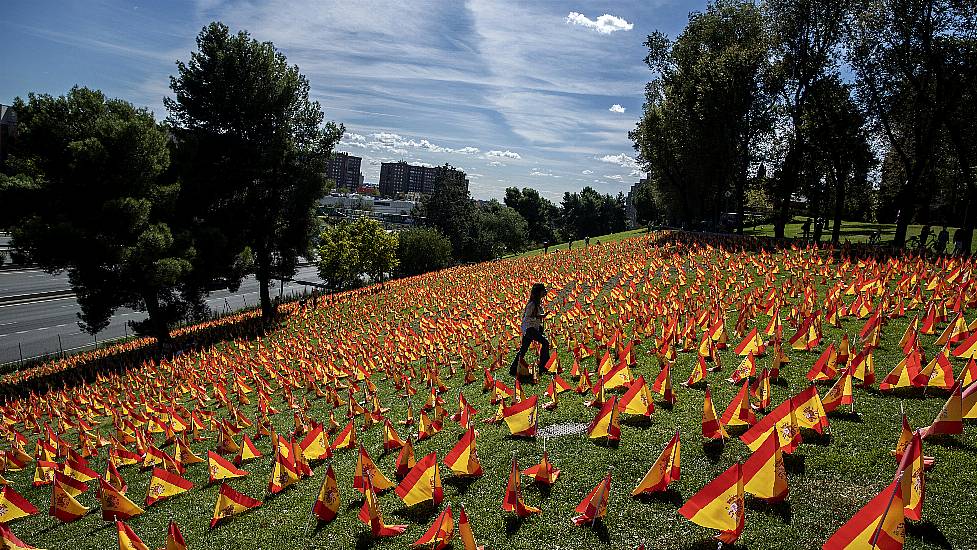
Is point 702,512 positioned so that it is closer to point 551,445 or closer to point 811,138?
point 551,445

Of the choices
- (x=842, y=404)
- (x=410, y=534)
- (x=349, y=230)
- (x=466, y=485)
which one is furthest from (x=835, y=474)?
(x=349, y=230)

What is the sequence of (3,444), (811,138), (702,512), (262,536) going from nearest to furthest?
(702,512), (262,536), (3,444), (811,138)

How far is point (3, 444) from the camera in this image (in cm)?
1320

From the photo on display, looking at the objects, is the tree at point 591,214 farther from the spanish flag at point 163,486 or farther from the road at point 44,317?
the spanish flag at point 163,486

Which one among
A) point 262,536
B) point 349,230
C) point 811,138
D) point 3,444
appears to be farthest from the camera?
point 349,230

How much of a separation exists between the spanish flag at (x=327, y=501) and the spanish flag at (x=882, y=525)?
552 cm

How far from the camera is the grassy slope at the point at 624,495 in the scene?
530 centimetres

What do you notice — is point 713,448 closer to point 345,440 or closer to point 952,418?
point 952,418

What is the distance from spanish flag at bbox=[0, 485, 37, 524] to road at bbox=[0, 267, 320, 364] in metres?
24.3

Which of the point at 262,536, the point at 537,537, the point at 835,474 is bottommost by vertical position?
the point at 262,536

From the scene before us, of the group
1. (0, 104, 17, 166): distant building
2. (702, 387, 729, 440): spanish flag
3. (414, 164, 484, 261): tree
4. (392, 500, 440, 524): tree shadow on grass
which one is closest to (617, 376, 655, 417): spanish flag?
(702, 387, 729, 440): spanish flag

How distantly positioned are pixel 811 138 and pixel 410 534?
1211 inches

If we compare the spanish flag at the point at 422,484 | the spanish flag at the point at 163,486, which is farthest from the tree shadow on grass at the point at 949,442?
the spanish flag at the point at 163,486

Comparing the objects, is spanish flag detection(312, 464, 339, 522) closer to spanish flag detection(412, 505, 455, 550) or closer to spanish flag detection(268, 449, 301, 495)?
spanish flag detection(268, 449, 301, 495)
